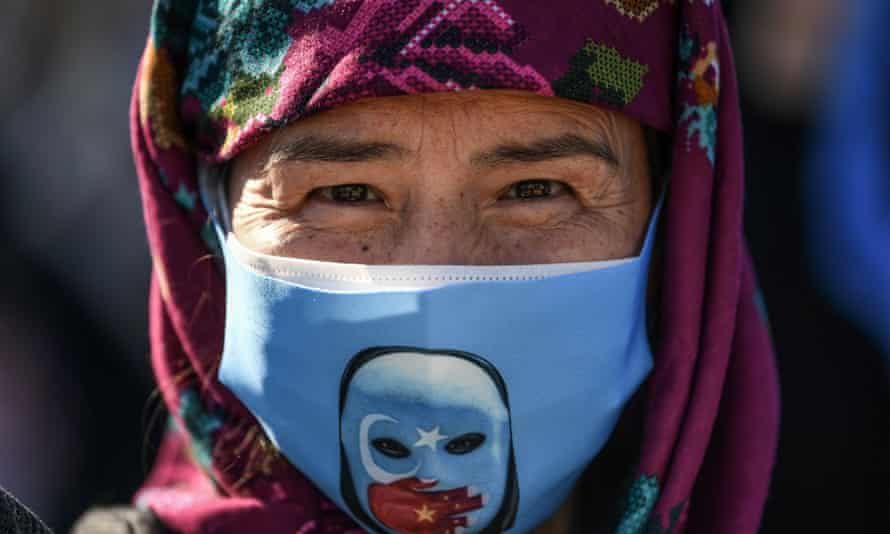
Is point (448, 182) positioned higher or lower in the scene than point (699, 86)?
lower

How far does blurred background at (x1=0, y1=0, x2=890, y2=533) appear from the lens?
3.44 meters

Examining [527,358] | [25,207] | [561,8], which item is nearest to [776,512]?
[527,358]

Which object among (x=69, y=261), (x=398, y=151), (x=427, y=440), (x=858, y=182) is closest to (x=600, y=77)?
(x=398, y=151)

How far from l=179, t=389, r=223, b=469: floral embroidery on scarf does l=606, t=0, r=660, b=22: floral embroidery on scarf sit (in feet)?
3.90

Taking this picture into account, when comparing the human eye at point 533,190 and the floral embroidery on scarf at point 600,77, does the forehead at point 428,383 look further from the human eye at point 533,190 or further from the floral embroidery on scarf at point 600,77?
the floral embroidery on scarf at point 600,77

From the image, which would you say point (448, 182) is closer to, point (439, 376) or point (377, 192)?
point (377, 192)

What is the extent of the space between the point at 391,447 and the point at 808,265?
2.38 metres

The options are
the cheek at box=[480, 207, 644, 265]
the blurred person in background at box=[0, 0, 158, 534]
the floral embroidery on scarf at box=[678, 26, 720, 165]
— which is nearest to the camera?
the cheek at box=[480, 207, 644, 265]

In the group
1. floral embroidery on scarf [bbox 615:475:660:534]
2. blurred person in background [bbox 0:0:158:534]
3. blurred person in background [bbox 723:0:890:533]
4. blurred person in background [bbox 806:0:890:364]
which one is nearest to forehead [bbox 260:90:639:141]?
floral embroidery on scarf [bbox 615:475:660:534]

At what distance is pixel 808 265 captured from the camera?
3.99 meters

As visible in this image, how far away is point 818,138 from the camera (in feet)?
15.2

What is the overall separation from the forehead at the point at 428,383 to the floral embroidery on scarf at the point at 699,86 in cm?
68

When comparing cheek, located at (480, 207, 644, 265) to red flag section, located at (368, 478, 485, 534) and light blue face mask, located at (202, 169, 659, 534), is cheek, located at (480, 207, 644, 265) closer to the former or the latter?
light blue face mask, located at (202, 169, 659, 534)

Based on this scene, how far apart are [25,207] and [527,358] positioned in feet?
10.2
